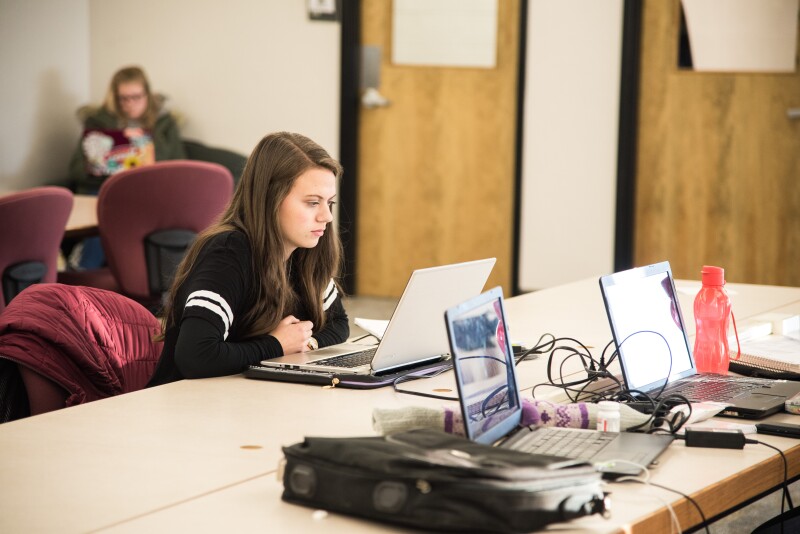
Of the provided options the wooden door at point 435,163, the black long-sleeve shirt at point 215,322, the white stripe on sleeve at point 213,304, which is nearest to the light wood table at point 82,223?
the wooden door at point 435,163

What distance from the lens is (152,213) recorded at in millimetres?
4227

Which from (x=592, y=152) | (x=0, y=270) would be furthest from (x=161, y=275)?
(x=592, y=152)

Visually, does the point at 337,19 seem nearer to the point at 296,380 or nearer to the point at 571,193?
the point at 571,193

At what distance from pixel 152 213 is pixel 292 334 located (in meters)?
1.98

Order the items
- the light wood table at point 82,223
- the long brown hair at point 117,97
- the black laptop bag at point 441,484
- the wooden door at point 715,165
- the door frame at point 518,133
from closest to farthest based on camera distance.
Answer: the black laptop bag at point 441,484 < the light wood table at point 82,223 < the wooden door at point 715,165 < the door frame at point 518,133 < the long brown hair at point 117,97

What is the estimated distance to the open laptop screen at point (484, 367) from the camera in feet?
5.13

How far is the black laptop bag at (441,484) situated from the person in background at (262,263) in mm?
865

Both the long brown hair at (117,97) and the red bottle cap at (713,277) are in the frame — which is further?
the long brown hair at (117,97)

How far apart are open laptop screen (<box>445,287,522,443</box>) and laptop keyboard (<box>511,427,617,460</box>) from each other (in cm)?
4

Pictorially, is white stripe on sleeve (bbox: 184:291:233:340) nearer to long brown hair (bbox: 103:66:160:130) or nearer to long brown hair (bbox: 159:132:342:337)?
long brown hair (bbox: 159:132:342:337)

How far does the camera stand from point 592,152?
5.64 meters

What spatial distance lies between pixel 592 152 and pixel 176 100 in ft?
8.05

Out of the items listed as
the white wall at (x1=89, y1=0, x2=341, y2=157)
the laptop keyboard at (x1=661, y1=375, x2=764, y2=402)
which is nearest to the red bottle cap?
the laptop keyboard at (x1=661, y1=375, x2=764, y2=402)

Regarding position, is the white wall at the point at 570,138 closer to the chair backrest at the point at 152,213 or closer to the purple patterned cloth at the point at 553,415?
the chair backrest at the point at 152,213
